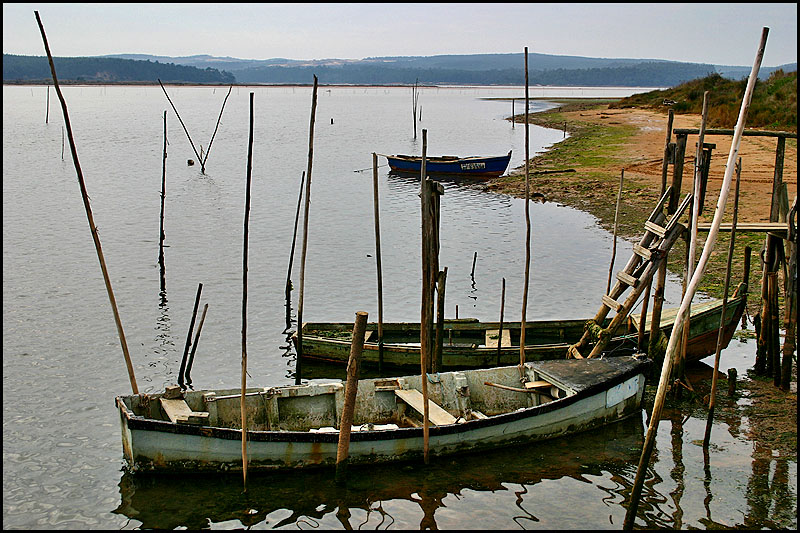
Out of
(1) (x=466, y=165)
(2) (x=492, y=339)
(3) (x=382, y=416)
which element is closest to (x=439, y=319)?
(3) (x=382, y=416)

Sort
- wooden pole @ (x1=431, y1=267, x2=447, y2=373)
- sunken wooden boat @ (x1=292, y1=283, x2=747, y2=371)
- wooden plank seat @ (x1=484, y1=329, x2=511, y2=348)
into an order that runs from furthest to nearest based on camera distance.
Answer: wooden plank seat @ (x1=484, y1=329, x2=511, y2=348) → sunken wooden boat @ (x1=292, y1=283, x2=747, y2=371) → wooden pole @ (x1=431, y1=267, x2=447, y2=373)

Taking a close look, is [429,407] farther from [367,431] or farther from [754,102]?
[754,102]

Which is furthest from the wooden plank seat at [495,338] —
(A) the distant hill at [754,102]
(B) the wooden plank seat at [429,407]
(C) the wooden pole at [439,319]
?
(A) the distant hill at [754,102]

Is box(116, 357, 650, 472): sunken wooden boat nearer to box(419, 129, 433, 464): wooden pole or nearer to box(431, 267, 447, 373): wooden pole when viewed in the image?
box(419, 129, 433, 464): wooden pole

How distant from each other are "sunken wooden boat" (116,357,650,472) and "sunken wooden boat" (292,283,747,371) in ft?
4.67

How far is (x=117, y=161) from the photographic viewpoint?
47000mm

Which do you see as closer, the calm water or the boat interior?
the calm water

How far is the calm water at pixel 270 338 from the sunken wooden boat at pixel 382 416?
311mm

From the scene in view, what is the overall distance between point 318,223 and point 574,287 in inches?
479

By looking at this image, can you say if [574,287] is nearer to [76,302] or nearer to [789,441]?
[789,441]

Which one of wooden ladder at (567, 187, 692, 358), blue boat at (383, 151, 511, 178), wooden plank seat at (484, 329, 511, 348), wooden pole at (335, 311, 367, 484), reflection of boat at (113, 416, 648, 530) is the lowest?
reflection of boat at (113, 416, 648, 530)

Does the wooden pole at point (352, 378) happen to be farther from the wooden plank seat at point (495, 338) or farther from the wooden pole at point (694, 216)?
the wooden plank seat at point (495, 338)

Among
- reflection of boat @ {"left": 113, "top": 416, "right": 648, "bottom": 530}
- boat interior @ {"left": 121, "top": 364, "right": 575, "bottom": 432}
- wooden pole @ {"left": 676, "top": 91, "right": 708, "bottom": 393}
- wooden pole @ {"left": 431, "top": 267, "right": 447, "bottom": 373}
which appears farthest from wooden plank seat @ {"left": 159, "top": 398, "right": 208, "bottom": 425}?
wooden pole @ {"left": 676, "top": 91, "right": 708, "bottom": 393}

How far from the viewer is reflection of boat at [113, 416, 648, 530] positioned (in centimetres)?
927
